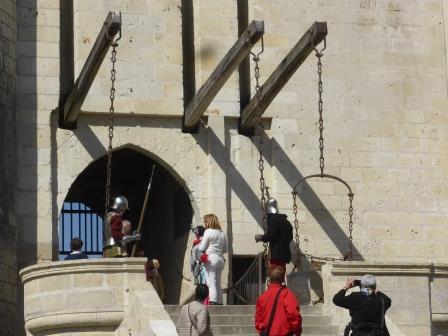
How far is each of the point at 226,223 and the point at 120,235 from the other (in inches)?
113

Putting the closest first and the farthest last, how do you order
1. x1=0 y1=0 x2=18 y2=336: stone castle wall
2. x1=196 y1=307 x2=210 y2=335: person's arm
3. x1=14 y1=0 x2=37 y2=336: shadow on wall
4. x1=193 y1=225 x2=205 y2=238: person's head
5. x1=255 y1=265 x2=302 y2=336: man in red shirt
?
1. x1=255 y1=265 x2=302 y2=336: man in red shirt
2. x1=196 y1=307 x2=210 y2=335: person's arm
3. x1=193 y1=225 x2=205 y2=238: person's head
4. x1=0 y1=0 x2=18 y2=336: stone castle wall
5. x1=14 y1=0 x2=37 y2=336: shadow on wall

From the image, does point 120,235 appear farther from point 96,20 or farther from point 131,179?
point 131,179

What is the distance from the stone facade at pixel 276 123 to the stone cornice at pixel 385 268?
2.50 meters

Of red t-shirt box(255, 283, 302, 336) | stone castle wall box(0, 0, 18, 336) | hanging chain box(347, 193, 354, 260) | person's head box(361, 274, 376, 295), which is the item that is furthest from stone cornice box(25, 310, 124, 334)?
hanging chain box(347, 193, 354, 260)

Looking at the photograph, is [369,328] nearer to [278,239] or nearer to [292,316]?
[292,316]

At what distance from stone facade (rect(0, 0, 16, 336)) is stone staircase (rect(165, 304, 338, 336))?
284cm

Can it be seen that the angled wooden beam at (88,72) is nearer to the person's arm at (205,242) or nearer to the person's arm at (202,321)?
the person's arm at (205,242)

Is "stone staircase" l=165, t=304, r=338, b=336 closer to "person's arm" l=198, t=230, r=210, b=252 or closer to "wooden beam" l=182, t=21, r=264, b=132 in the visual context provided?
"person's arm" l=198, t=230, r=210, b=252

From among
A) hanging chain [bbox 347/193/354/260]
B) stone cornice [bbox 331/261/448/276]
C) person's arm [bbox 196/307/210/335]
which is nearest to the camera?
person's arm [bbox 196/307/210/335]

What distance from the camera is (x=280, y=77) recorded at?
20547mm

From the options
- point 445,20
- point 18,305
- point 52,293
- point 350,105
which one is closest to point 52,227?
Answer: point 18,305

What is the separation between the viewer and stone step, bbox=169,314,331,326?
18.3 m

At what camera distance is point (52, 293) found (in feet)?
61.0

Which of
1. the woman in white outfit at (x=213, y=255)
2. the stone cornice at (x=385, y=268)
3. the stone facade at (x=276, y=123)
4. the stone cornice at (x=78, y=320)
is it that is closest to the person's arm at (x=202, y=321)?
the stone cornice at (x=78, y=320)
